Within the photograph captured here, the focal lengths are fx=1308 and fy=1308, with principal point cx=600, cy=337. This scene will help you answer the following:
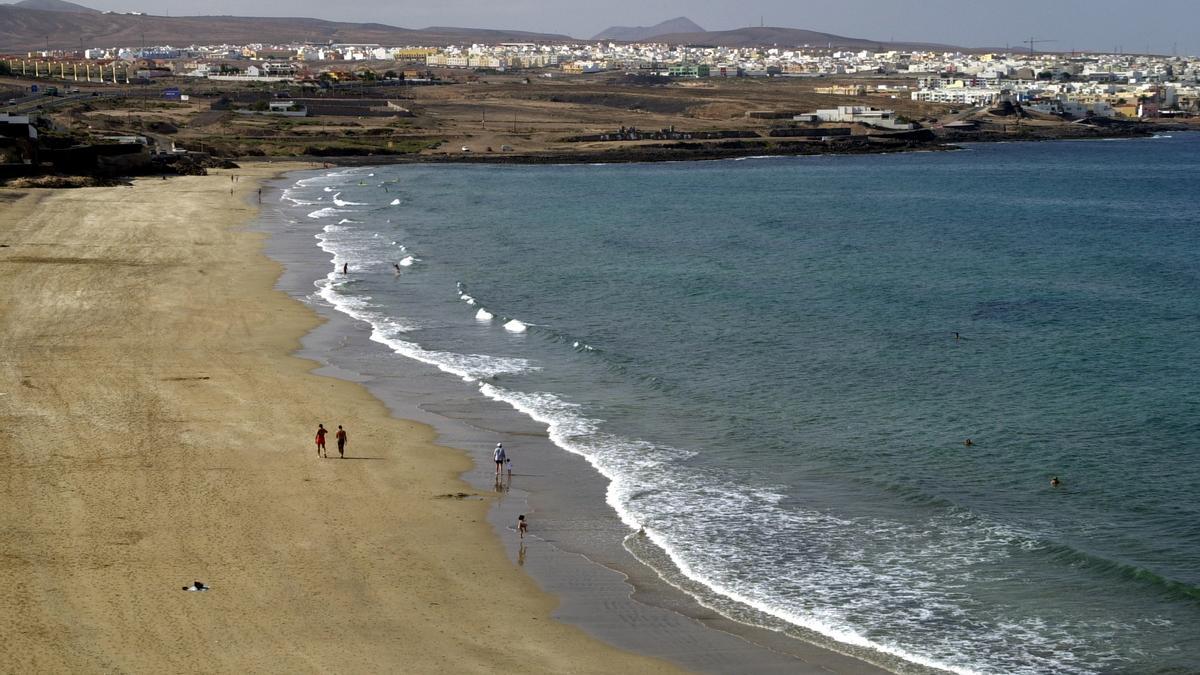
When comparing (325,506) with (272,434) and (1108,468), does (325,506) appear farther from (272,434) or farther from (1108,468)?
(1108,468)

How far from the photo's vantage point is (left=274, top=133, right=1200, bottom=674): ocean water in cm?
1794

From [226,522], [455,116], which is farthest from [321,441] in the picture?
[455,116]

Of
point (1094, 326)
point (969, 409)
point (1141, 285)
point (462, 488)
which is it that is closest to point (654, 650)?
point (462, 488)

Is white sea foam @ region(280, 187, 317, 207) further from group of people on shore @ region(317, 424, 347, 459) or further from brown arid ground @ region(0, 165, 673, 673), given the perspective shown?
group of people on shore @ region(317, 424, 347, 459)

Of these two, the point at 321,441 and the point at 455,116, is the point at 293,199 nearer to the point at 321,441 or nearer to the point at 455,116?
the point at 321,441

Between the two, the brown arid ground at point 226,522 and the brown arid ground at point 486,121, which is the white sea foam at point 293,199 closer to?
the brown arid ground at point 486,121

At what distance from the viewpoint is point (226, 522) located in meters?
19.9

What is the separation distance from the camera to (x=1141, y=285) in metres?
43.3

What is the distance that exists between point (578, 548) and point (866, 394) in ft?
36.4

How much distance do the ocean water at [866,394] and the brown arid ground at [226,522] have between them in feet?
9.61

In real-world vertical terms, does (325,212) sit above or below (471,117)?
below

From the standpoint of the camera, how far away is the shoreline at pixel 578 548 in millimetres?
16125

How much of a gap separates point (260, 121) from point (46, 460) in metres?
103

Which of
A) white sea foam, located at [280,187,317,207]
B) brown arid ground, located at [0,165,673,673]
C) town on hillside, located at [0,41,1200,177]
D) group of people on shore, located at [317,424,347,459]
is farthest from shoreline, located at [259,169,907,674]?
town on hillside, located at [0,41,1200,177]
